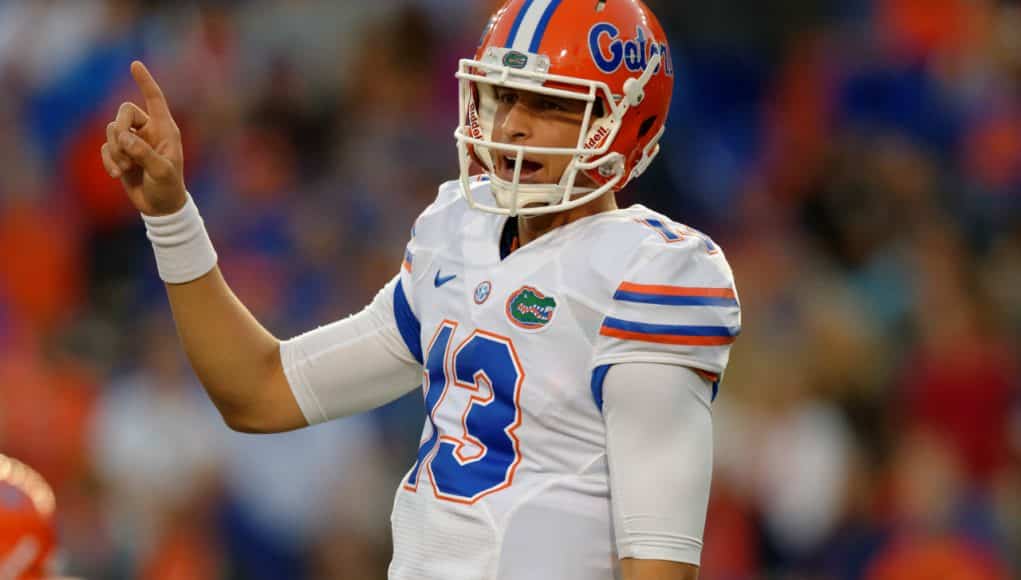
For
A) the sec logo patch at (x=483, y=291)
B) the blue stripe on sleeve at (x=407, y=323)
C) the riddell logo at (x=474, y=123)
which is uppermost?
the riddell logo at (x=474, y=123)

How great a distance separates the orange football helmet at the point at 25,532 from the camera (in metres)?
3.10

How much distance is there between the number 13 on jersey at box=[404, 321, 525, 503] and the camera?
2.30m

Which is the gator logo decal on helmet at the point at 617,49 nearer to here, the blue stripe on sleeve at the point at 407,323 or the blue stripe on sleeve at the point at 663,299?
the blue stripe on sleeve at the point at 663,299

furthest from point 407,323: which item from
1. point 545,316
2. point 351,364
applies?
point 545,316

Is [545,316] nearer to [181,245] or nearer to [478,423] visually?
[478,423]

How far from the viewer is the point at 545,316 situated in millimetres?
2297

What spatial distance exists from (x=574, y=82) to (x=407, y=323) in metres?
0.46

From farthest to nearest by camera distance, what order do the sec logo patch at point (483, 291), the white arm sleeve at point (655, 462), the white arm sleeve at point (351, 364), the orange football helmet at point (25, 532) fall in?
1. the orange football helmet at point (25, 532)
2. the white arm sleeve at point (351, 364)
3. the sec logo patch at point (483, 291)
4. the white arm sleeve at point (655, 462)

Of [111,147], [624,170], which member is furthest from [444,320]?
[111,147]

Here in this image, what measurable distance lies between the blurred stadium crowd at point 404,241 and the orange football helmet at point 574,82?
281 centimetres

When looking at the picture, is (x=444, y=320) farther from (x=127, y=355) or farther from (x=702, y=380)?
(x=127, y=355)

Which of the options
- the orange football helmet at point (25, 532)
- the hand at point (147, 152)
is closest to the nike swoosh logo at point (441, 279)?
the hand at point (147, 152)

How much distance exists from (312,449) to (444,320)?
3152 millimetres

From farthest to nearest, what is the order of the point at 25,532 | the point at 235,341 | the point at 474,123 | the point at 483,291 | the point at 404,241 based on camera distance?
1. the point at 404,241
2. the point at 25,532
3. the point at 235,341
4. the point at 474,123
5. the point at 483,291
